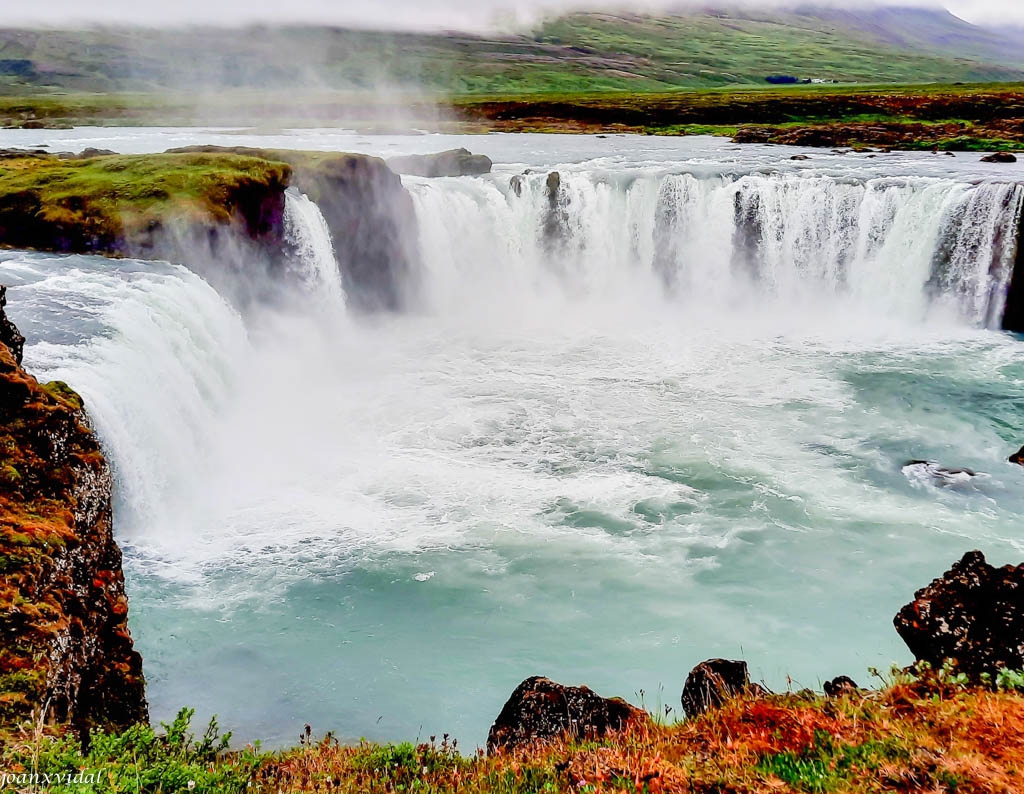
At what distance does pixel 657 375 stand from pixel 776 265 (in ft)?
42.8

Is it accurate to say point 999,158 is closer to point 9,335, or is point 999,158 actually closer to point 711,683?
point 711,683

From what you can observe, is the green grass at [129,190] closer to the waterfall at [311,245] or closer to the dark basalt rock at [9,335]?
the waterfall at [311,245]

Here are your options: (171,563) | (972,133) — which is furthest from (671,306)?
(972,133)

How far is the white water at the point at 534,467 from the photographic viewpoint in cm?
1261

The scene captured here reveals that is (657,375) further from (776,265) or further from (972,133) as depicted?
(972,133)

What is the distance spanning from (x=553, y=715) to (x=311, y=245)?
24394 mm

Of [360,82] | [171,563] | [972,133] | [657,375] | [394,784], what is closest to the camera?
[394,784]

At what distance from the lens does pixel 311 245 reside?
2966cm

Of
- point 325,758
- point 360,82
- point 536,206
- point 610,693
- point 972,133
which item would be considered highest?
point 360,82

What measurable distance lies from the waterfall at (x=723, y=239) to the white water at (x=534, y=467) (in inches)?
7.0

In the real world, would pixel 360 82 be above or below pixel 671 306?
above

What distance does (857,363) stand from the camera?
27328 mm

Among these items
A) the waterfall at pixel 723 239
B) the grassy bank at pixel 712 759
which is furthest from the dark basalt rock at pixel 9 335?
the waterfall at pixel 723 239

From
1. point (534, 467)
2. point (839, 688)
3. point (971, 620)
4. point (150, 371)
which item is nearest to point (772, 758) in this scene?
point (839, 688)
